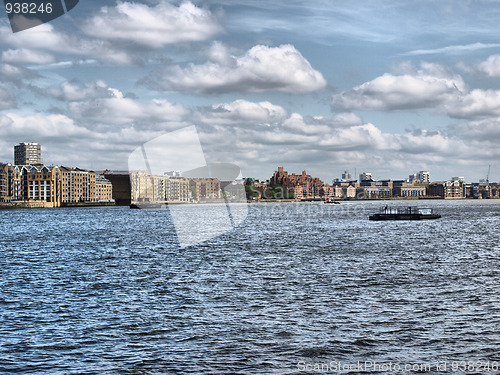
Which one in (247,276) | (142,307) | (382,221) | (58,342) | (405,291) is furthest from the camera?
(382,221)

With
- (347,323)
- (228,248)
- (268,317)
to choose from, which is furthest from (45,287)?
(228,248)

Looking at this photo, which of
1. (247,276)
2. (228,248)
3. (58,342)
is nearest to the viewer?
(58,342)

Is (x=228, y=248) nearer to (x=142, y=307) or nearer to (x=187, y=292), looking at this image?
(x=187, y=292)

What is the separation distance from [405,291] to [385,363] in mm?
12776

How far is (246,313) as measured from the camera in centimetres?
2509

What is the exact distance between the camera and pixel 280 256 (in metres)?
48.9

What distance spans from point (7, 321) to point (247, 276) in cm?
1605

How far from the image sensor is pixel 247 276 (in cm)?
3647

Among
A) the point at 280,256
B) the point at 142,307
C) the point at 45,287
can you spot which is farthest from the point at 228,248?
the point at 142,307

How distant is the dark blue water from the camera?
18.6 meters

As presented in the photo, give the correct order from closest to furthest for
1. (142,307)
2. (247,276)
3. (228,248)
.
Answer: (142,307)
(247,276)
(228,248)

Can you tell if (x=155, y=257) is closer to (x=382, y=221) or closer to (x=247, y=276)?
(x=247, y=276)

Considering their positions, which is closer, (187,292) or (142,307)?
(142,307)

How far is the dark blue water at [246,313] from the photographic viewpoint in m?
18.6
